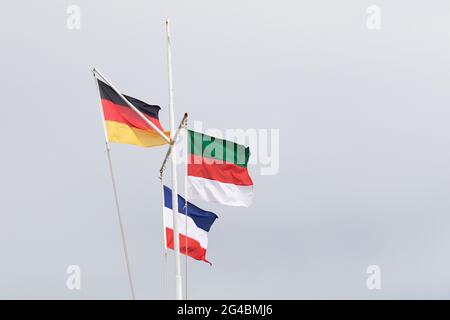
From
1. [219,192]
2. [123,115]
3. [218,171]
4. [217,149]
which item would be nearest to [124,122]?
[123,115]

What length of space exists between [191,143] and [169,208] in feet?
12.8

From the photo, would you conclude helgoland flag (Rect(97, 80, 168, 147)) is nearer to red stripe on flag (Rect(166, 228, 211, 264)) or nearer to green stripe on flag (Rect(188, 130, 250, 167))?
green stripe on flag (Rect(188, 130, 250, 167))

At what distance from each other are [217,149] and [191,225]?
4319 millimetres

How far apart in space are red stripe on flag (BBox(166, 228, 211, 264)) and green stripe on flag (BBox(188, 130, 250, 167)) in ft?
14.3

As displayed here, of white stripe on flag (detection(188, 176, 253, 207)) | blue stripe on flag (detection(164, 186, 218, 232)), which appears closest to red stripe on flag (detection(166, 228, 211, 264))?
blue stripe on flag (detection(164, 186, 218, 232))

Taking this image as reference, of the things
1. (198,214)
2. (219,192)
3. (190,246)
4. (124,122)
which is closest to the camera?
(124,122)

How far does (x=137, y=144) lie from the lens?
3931 cm

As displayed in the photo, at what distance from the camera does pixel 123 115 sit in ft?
129

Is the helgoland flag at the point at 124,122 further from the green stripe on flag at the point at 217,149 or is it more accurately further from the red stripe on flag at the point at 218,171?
the red stripe on flag at the point at 218,171

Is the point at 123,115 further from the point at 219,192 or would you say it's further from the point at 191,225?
the point at 191,225

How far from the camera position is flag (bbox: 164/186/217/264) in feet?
137

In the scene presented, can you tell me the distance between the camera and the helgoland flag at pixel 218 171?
4053 centimetres
